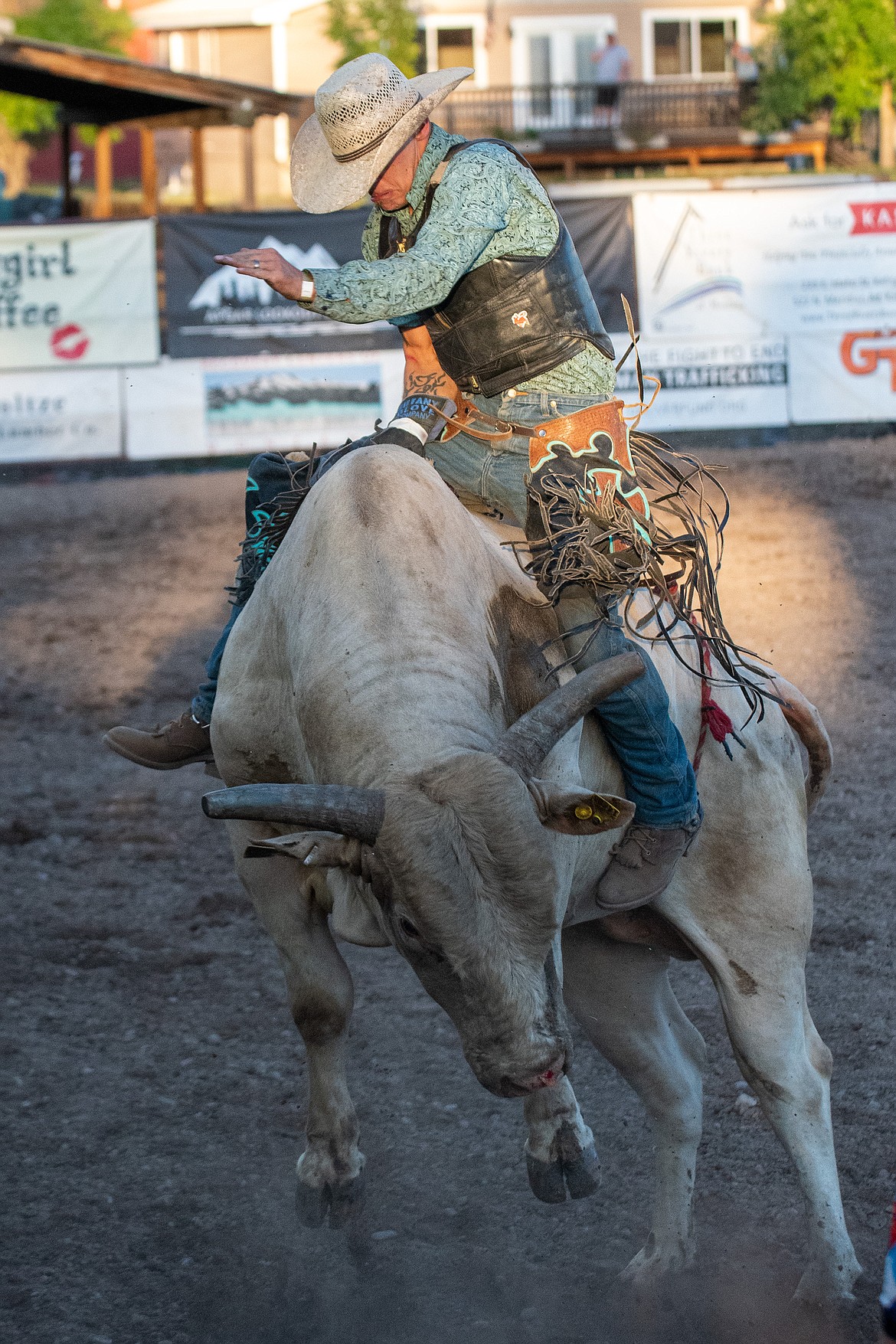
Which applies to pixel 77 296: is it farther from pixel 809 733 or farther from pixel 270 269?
pixel 270 269

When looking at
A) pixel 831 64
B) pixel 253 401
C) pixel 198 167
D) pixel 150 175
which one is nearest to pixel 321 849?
pixel 253 401

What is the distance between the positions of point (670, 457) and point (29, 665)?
20.9 ft

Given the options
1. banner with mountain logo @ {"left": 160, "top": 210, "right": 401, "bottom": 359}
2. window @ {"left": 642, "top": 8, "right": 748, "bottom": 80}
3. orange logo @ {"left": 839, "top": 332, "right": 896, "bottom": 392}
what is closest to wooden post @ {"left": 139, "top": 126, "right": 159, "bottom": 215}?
banner with mountain logo @ {"left": 160, "top": 210, "right": 401, "bottom": 359}

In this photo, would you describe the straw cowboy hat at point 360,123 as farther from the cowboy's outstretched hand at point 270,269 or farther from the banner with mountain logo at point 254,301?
the banner with mountain logo at point 254,301

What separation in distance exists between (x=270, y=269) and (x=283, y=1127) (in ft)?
9.18

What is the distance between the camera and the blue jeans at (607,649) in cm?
355

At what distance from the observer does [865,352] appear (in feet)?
41.0

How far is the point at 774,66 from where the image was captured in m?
33.3

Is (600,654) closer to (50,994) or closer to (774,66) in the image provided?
(50,994)

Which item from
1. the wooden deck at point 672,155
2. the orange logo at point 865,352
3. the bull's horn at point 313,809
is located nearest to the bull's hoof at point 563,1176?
the bull's horn at point 313,809

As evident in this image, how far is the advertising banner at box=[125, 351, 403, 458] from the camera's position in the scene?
1236 centimetres

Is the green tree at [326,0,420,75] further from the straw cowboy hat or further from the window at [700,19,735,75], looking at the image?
the straw cowboy hat

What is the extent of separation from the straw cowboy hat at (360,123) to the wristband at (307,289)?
1.30 ft

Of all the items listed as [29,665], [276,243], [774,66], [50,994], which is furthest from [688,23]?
[50,994]
